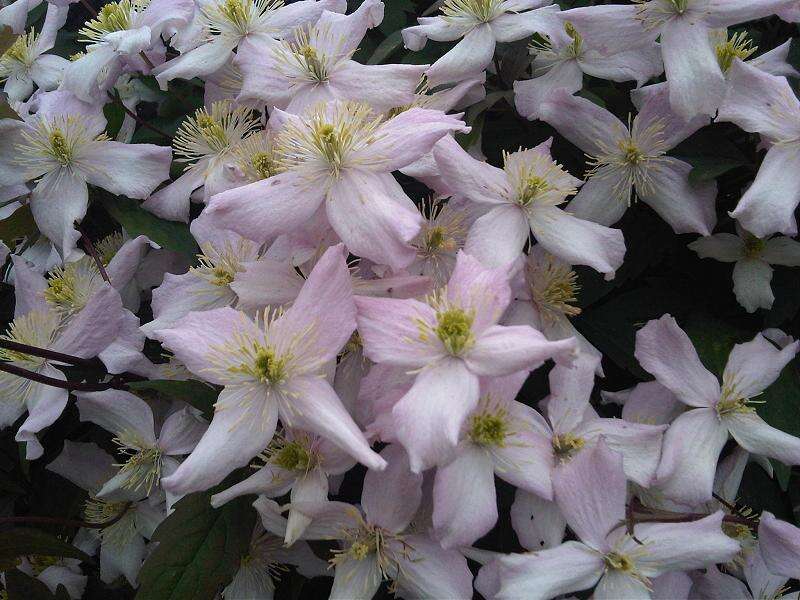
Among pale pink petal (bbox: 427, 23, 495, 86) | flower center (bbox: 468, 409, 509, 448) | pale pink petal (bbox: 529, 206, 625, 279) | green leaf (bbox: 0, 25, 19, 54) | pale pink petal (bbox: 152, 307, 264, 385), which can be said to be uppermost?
green leaf (bbox: 0, 25, 19, 54)

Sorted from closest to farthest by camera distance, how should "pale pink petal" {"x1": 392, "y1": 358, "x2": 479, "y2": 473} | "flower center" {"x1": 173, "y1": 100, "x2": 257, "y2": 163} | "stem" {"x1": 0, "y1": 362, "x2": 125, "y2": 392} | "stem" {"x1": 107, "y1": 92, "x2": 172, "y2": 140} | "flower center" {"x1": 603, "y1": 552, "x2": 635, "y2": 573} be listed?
1. "pale pink petal" {"x1": 392, "y1": 358, "x2": 479, "y2": 473}
2. "flower center" {"x1": 603, "y1": 552, "x2": 635, "y2": 573}
3. "stem" {"x1": 0, "y1": 362, "x2": 125, "y2": 392}
4. "flower center" {"x1": 173, "y1": 100, "x2": 257, "y2": 163}
5. "stem" {"x1": 107, "y1": 92, "x2": 172, "y2": 140}

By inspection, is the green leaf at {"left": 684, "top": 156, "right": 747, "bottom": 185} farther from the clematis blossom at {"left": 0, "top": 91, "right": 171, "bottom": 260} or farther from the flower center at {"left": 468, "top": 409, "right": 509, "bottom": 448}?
the clematis blossom at {"left": 0, "top": 91, "right": 171, "bottom": 260}

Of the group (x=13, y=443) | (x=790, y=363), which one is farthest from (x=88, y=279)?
(x=790, y=363)

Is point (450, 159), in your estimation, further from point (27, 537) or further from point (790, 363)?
point (27, 537)

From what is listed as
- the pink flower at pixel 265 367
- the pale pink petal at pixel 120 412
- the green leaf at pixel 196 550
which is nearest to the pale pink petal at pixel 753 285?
the pink flower at pixel 265 367

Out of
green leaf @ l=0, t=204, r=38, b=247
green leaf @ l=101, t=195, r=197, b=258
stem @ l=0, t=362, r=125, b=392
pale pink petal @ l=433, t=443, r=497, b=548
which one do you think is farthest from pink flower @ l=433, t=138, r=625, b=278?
green leaf @ l=0, t=204, r=38, b=247

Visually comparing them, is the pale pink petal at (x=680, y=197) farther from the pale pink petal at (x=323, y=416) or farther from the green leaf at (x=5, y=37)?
the green leaf at (x=5, y=37)
